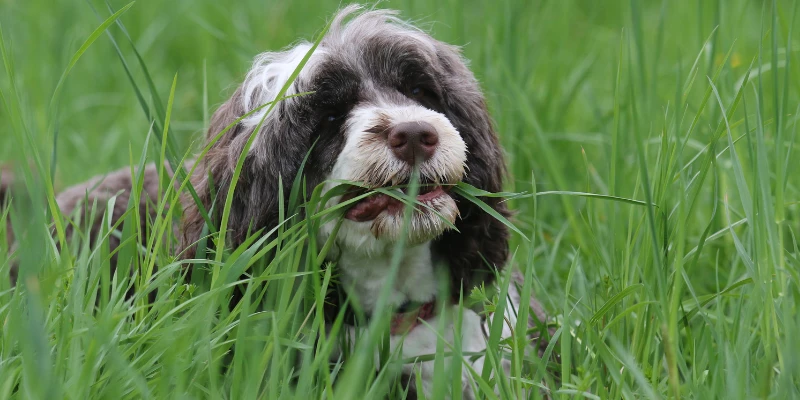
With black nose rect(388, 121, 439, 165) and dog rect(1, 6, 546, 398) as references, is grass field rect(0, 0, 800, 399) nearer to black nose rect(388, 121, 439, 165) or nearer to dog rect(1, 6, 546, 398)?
dog rect(1, 6, 546, 398)

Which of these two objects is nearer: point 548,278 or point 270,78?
point 270,78

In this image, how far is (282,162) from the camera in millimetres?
2670

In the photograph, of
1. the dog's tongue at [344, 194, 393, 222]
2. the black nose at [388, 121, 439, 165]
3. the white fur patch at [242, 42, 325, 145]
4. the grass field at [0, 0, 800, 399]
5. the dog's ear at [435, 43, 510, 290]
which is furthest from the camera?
the dog's ear at [435, 43, 510, 290]

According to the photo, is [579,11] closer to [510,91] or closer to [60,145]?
[510,91]

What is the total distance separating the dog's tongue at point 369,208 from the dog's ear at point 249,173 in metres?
0.22

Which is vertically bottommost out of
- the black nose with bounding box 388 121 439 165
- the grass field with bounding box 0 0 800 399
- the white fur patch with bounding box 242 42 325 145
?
the grass field with bounding box 0 0 800 399

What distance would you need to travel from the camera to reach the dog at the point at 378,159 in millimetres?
2508

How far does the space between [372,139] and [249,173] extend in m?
0.46

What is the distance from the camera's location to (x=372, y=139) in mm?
2486

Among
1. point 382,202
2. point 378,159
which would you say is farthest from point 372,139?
point 382,202

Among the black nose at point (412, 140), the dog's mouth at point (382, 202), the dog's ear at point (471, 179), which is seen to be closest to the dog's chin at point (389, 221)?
the dog's mouth at point (382, 202)

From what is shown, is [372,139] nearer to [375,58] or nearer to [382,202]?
[382,202]

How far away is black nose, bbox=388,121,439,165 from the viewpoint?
2.45 metres

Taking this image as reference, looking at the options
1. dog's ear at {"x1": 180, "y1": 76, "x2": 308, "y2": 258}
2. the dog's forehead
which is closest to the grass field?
dog's ear at {"x1": 180, "y1": 76, "x2": 308, "y2": 258}
